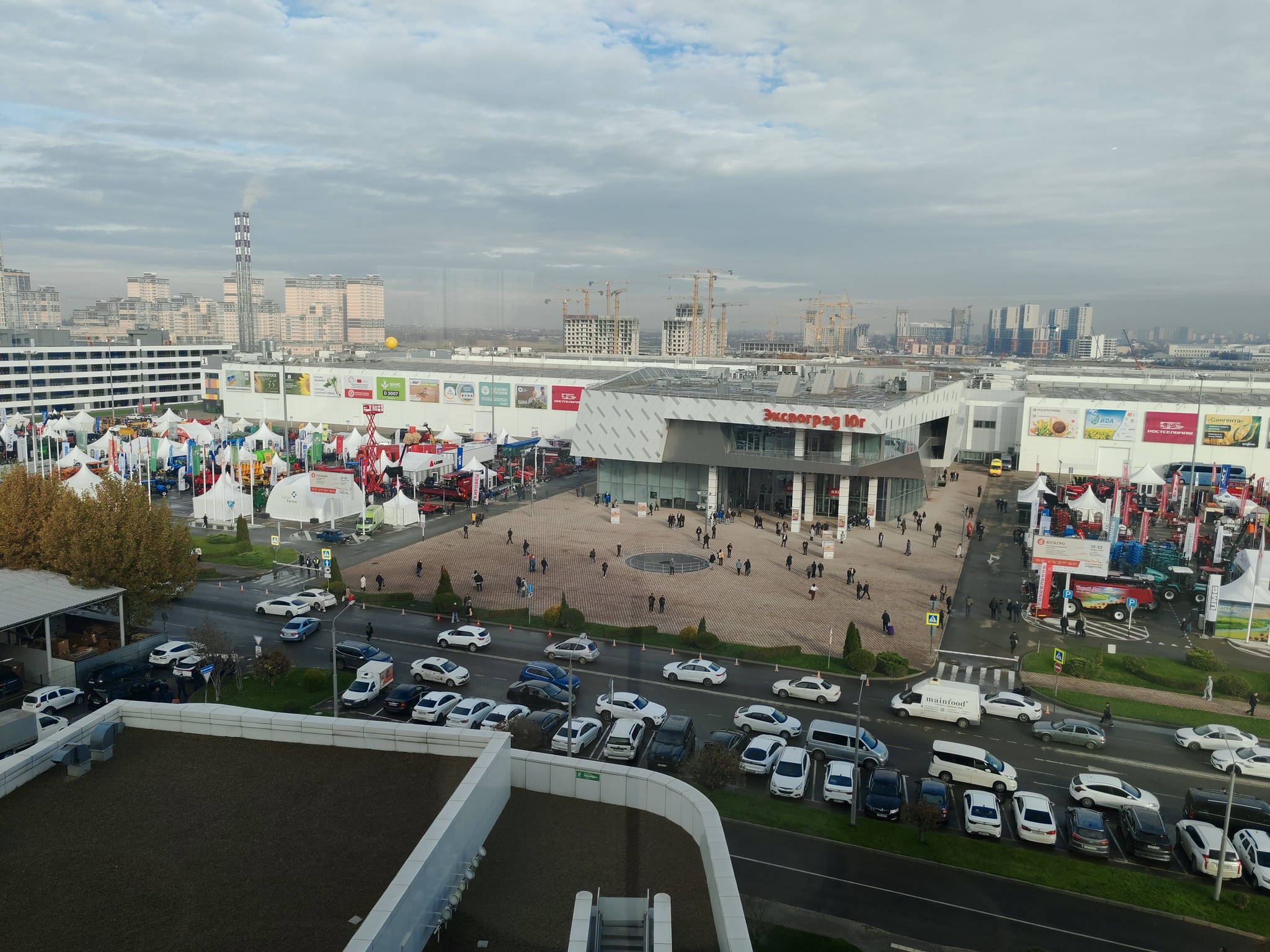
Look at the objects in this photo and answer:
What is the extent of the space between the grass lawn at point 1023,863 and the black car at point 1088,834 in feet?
0.76

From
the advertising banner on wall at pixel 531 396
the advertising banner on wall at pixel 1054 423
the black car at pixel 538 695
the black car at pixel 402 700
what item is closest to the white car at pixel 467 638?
the black car at pixel 538 695

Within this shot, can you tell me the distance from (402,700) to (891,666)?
1474 centimetres

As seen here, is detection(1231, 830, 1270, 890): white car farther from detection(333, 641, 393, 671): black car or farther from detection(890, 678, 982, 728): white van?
detection(333, 641, 393, 671): black car

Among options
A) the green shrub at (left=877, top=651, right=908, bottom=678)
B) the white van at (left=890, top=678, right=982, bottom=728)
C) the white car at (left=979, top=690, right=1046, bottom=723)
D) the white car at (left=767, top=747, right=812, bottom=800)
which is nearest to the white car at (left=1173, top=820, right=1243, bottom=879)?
the white van at (left=890, top=678, right=982, bottom=728)

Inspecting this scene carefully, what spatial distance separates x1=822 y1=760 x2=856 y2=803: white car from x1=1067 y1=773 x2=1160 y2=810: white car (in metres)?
5.07

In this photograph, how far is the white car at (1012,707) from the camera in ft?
81.7

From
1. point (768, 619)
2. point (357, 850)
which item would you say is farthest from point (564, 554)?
point (357, 850)

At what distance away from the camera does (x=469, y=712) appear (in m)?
23.5

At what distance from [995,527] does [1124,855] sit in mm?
33290

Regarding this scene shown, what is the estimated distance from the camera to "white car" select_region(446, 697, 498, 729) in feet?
75.5

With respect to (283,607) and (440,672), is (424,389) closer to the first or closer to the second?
(283,607)

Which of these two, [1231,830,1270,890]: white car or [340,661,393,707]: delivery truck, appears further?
[340,661,393,707]: delivery truck

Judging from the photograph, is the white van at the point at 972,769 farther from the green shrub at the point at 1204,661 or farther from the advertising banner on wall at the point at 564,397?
the advertising banner on wall at the point at 564,397

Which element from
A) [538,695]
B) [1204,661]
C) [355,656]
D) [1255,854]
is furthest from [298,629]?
[1204,661]
